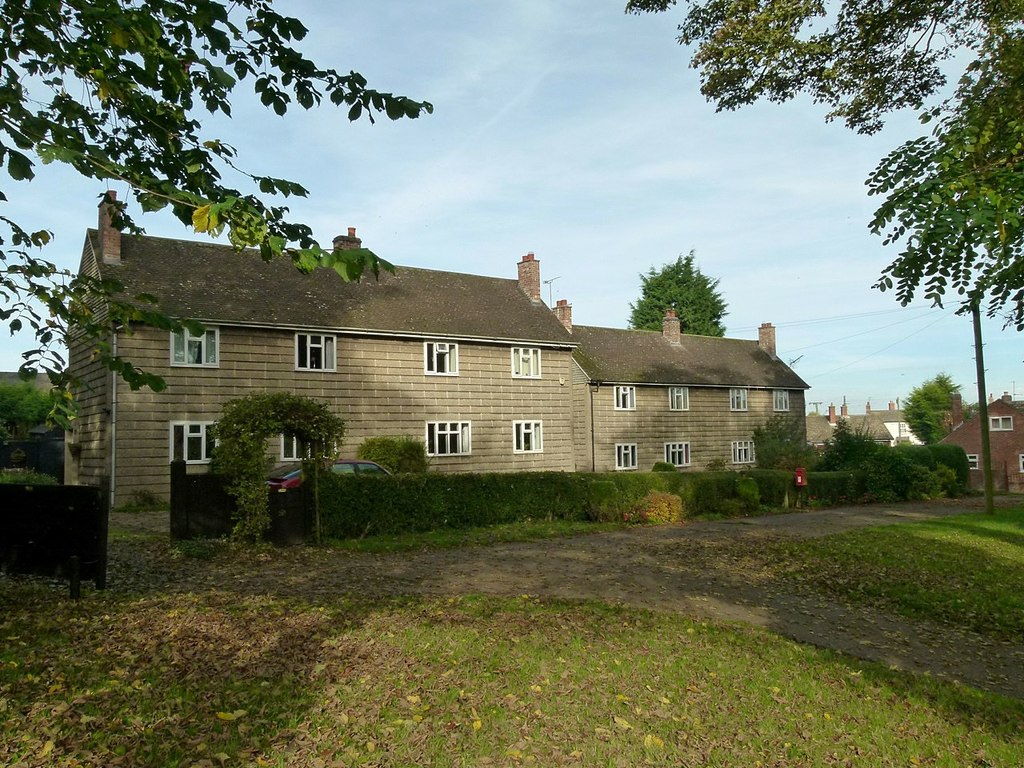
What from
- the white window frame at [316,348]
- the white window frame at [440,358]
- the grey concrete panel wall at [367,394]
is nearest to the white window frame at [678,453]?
the grey concrete panel wall at [367,394]

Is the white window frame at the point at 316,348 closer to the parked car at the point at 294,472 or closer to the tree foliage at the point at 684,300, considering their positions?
the parked car at the point at 294,472

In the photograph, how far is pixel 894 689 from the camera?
271 inches

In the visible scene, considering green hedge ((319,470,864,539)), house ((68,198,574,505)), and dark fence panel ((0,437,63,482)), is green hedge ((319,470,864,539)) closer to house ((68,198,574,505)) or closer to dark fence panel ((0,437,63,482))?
house ((68,198,574,505))

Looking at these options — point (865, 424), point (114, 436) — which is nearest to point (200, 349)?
point (114, 436)

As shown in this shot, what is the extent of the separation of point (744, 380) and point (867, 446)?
29.7 ft

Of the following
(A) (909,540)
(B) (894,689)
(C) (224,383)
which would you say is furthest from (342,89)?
(C) (224,383)

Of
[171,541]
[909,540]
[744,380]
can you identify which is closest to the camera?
[171,541]

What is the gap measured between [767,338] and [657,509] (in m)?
30.3

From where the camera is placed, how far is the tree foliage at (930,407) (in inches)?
3328

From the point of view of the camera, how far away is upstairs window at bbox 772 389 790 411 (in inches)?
1756

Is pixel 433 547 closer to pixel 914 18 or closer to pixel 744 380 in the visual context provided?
pixel 914 18

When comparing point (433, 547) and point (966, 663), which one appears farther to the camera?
point (433, 547)

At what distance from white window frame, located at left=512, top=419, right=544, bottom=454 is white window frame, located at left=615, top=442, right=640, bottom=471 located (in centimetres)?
692

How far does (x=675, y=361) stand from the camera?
42.2 m
